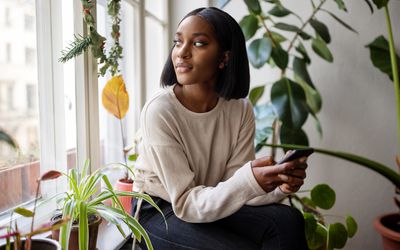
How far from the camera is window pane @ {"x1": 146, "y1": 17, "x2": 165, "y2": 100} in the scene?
84.0 inches

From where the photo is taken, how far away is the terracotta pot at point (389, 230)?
5.41 feet

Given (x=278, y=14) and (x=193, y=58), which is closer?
(x=193, y=58)

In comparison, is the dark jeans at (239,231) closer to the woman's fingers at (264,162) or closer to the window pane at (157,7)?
the woman's fingers at (264,162)

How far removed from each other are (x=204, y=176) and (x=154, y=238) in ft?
0.79

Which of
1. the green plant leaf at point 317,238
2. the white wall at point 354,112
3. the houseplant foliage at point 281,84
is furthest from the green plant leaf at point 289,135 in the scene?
the white wall at point 354,112

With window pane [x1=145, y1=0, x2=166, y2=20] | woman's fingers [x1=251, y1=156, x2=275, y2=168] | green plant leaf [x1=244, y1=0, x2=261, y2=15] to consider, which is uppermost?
window pane [x1=145, y1=0, x2=166, y2=20]

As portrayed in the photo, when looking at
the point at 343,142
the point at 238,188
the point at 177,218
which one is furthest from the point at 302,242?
the point at 343,142

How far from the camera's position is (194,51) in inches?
41.9

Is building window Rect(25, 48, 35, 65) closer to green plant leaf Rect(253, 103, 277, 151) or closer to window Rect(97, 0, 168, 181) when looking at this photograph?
window Rect(97, 0, 168, 181)

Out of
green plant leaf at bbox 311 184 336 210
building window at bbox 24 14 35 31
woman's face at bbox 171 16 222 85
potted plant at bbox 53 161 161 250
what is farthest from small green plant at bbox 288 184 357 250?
building window at bbox 24 14 35 31

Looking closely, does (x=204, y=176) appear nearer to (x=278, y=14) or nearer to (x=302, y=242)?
(x=302, y=242)

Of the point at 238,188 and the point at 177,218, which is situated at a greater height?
the point at 238,188

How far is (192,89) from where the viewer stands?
3.77 feet

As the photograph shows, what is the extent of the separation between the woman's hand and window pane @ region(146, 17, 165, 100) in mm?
1310
